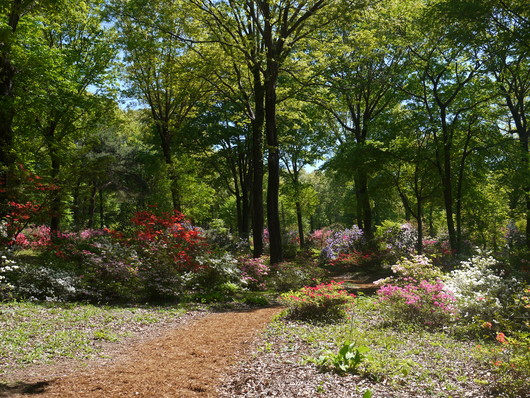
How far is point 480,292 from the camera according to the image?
646 centimetres

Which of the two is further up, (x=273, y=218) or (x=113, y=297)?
(x=273, y=218)

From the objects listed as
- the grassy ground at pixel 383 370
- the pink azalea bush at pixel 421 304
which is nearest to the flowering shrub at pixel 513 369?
the grassy ground at pixel 383 370

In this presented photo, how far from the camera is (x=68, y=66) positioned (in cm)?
1434

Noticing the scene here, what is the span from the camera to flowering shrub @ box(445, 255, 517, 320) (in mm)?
5930

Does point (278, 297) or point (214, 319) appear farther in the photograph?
point (278, 297)

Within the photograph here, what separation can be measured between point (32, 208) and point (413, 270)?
9377 millimetres

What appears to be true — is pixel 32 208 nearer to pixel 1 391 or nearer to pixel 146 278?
pixel 146 278

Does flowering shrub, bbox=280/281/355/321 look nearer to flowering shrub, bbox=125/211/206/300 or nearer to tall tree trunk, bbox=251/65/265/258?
flowering shrub, bbox=125/211/206/300

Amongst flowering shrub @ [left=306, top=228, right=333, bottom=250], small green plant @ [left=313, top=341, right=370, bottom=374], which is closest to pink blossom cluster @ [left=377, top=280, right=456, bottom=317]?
small green plant @ [left=313, top=341, right=370, bottom=374]

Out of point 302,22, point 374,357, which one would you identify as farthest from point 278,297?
point 302,22

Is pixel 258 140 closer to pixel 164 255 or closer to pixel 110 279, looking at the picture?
pixel 164 255

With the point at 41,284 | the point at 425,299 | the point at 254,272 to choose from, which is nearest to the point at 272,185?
the point at 254,272

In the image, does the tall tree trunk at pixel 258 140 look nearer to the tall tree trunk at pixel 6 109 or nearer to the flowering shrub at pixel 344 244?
the flowering shrub at pixel 344 244

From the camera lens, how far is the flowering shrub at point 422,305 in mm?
6453
